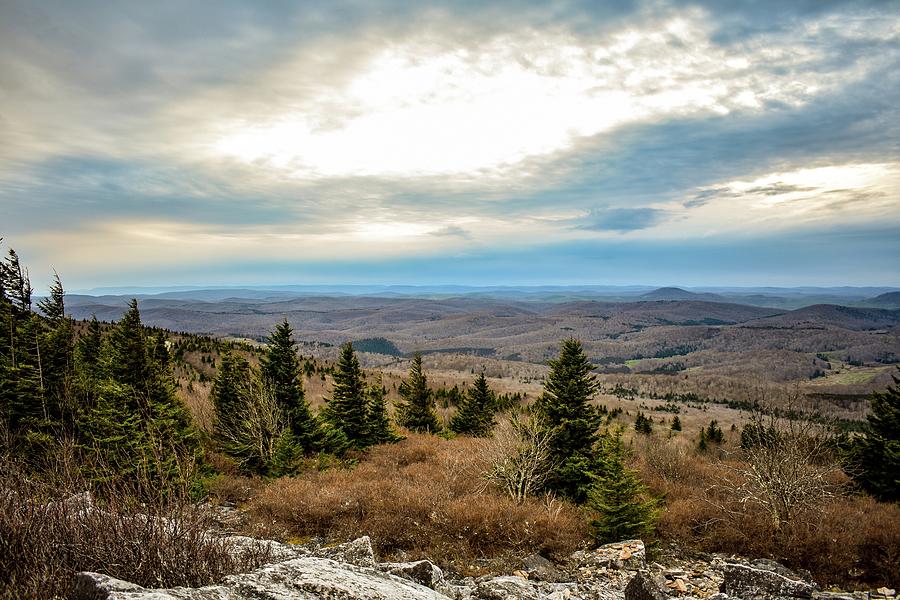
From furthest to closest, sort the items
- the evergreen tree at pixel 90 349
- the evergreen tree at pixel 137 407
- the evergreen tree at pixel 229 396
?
the evergreen tree at pixel 90 349
the evergreen tree at pixel 229 396
the evergreen tree at pixel 137 407

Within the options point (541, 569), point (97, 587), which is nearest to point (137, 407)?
point (97, 587)

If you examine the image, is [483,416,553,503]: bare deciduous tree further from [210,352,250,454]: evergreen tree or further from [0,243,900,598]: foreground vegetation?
[210,352,250,454]: evergreen tree

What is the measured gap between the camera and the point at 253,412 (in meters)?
27.0

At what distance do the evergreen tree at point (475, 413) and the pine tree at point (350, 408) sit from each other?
1624 centimetres

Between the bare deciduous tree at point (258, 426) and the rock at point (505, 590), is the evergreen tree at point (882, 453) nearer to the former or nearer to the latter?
the rock at point (505, 590)

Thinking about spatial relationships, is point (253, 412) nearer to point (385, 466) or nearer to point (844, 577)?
point (385, 466)

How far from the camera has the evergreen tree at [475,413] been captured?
146 feet

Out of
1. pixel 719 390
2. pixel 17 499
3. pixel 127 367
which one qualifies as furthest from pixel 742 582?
pixel 719 390

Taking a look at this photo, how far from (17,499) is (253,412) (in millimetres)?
20218

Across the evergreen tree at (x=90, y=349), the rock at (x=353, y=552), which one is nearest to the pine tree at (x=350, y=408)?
the rock at (x=353, y=552)

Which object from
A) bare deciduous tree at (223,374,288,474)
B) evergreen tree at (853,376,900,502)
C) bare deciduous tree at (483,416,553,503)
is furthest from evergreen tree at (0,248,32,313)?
evergreen tree at (853,376,900,502)

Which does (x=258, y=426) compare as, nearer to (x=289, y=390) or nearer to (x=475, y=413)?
(x=289, y=390)

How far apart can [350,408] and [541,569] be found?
65.9 ft

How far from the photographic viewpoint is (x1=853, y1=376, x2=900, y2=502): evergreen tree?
23.9 meters
